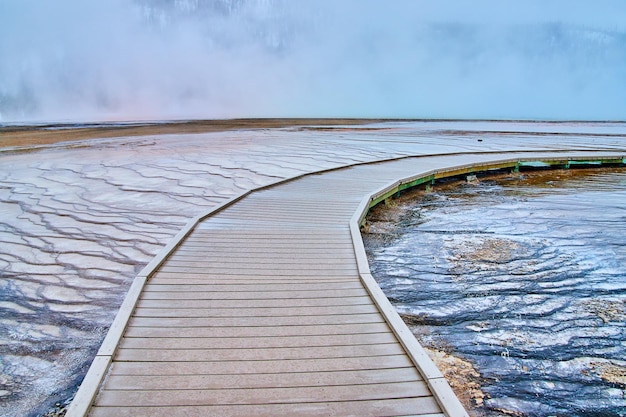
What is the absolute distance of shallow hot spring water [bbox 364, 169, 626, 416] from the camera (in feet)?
11.2

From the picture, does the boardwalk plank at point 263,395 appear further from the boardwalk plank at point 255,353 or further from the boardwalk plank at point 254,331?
the boardwalk plank at point 254,331

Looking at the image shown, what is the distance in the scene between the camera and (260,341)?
312 cm

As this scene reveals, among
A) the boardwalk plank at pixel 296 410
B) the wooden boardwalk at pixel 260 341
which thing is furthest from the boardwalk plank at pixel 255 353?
the boardwalk plank at pixel 296 410

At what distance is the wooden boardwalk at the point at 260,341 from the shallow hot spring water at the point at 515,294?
742 millimetres

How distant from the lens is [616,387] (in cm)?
339

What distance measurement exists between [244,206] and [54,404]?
4146 mm

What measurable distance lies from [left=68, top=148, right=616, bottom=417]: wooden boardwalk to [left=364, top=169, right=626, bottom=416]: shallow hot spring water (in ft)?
2.43

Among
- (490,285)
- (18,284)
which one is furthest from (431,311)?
(18,284)

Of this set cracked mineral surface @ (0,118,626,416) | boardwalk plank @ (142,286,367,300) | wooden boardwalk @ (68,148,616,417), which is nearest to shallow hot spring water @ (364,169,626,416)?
cracked mineral surface @ (0,118,626,416)

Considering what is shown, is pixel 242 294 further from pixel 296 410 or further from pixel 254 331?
pixel 296 410

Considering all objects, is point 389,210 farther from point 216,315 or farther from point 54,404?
point 54,404

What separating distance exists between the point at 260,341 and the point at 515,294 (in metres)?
3.16

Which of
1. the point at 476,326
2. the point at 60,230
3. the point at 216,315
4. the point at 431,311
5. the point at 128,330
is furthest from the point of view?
the point at 60,230

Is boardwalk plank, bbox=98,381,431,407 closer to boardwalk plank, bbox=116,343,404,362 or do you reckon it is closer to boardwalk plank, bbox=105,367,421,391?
boardwalk plank, bbox=105,367,421,391
